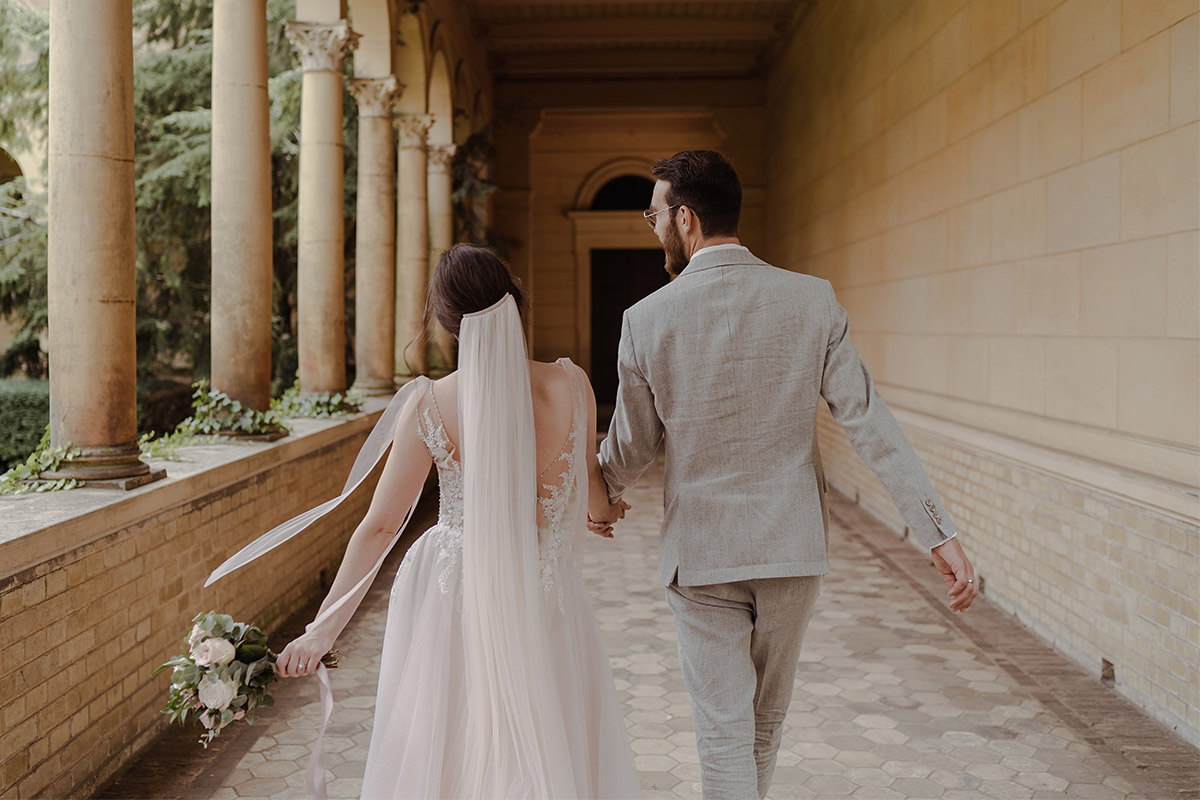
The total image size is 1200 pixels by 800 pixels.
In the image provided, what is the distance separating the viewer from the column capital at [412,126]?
1138 cm

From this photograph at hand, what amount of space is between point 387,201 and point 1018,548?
6439mm

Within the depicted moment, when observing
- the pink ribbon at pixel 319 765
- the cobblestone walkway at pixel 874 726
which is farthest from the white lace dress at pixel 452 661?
the cobblestone walkway at pixel 874 726

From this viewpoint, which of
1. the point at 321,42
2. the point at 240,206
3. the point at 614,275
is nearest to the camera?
the point at 240,206

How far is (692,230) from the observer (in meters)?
2.44

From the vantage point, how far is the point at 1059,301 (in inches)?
213

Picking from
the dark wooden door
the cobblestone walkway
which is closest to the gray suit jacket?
the cobblestone walkway

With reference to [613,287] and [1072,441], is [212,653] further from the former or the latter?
[613,287]

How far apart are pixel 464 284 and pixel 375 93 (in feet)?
25.8

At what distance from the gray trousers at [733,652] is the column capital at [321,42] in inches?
253

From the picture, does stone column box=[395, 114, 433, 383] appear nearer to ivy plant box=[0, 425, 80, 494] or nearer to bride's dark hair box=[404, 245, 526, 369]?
ivy plant box=[0, 425, 80, 494]

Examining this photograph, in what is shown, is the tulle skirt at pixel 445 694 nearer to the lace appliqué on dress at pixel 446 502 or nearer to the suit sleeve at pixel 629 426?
the lace appliqué on dress at pixel 446 502

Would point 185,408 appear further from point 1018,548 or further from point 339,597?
point 339,597

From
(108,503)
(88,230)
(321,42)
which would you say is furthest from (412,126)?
(108,503)

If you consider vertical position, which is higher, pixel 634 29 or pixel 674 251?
pixel 634 29
